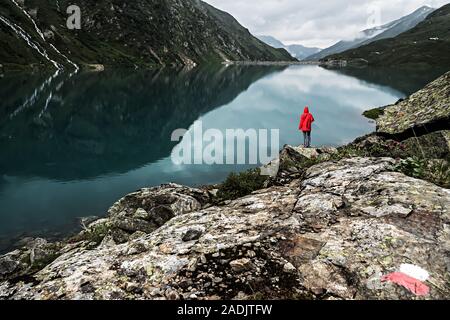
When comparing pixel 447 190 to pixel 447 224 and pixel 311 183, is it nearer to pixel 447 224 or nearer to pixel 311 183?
pixel 447 224

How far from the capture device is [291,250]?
9031 mm

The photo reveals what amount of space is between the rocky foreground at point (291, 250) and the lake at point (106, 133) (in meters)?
14.0

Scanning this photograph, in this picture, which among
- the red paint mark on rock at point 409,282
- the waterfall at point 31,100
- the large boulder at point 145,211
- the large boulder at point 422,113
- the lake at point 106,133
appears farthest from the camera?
the waterfall at point 31,100

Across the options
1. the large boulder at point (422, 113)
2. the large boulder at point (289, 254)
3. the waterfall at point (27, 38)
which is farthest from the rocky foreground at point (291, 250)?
the waterfall at point (27, 38)

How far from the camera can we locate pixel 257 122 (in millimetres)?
62844

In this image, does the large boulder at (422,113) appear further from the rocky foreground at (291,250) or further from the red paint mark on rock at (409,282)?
the red paint mark on rock at (409,282)

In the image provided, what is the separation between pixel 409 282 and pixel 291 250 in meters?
2.67

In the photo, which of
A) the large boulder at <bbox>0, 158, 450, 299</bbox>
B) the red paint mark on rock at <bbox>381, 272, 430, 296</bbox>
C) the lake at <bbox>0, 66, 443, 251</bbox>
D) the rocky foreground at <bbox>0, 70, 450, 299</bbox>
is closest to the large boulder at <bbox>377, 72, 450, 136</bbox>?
the rocky foreground at <bbox>0, 70, 450, 299</bbox>

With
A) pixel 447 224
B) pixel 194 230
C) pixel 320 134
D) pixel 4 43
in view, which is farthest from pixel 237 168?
pixel 4 43

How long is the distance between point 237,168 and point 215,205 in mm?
21148

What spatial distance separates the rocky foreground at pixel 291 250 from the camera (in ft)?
25.7

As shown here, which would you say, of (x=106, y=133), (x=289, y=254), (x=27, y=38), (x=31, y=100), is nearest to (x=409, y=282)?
(x=289, y=254)

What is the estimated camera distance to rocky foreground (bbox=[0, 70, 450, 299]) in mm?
7840

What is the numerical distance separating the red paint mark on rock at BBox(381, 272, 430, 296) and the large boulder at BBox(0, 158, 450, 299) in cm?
8
